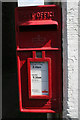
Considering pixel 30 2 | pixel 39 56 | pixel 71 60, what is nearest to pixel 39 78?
pixel 39 56

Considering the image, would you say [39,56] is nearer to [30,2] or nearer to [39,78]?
[39,78]

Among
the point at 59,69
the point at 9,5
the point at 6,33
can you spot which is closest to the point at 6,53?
the point at 6,33

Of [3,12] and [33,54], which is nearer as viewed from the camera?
[33,54]

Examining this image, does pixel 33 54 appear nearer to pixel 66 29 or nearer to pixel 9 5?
pixel 66 29

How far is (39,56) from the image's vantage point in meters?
1.70

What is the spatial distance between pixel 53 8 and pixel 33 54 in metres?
0.55

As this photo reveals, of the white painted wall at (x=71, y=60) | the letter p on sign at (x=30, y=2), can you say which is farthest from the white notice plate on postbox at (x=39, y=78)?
the letter p on sign at (x=30, y=2)

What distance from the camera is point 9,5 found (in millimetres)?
2391

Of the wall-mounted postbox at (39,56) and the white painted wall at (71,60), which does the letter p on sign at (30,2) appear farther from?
the white painted wall at (71,60)

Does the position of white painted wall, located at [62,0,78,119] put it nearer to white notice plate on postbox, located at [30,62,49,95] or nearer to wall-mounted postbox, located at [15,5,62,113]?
wall-mounted postbox, located at [15,5,62,113]

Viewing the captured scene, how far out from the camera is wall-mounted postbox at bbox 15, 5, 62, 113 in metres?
1.66

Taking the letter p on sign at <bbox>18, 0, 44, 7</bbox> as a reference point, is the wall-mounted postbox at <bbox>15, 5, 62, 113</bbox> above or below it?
below

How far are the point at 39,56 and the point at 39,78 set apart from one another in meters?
0.26

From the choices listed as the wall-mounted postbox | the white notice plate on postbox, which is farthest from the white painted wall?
the white notice plate on postbox
